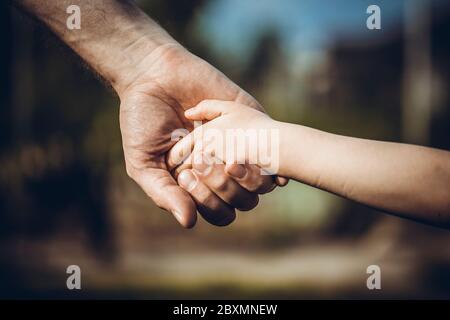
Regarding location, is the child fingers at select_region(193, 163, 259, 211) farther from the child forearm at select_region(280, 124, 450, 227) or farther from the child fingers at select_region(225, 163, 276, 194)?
the child forearm at select_region(280, 124, 450, 227)

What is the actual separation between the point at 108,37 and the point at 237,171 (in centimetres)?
59

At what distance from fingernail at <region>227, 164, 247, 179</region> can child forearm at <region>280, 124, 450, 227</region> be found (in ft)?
0.48

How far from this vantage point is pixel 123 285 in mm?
4004

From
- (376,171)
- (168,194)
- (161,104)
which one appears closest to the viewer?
(376,171)

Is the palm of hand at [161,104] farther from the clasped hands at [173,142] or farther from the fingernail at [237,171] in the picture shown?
the fingernail at [237,171]

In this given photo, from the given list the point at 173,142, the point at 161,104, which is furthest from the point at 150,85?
the point at 173,142

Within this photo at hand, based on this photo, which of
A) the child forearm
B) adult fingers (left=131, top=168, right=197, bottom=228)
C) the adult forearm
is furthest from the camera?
the adult forearm

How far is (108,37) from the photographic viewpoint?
1.62 meters

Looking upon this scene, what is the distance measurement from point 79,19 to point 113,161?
2895 mm

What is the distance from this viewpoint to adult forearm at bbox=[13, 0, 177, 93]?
1.61 meters

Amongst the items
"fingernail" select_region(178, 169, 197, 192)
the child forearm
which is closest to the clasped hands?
"fingernail" select_region(178, 169, 197, 192)

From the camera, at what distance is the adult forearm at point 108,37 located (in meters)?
1.61

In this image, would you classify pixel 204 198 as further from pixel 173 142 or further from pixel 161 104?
pixel 161 104

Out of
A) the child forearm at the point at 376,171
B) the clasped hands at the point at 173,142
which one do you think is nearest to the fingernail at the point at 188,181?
the clasped hands at the point at 173,142
